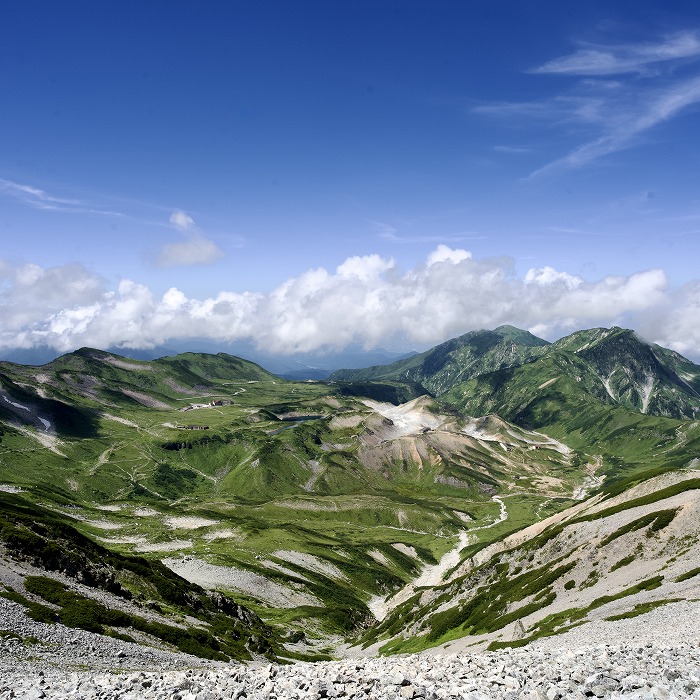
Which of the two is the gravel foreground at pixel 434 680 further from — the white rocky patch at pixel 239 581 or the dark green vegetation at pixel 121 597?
the white rocky patch at pixel 239 581

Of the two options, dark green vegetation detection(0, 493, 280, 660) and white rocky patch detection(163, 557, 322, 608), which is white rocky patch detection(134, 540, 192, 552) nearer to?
white rocky patch detection(163, 557, 322, 608)

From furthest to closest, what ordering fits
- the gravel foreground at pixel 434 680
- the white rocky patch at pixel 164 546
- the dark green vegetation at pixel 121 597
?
the white rocky patch at pixel 164 546, the dark green vegetation at pixel 121 597, the gravel foreground at pixel 434 680

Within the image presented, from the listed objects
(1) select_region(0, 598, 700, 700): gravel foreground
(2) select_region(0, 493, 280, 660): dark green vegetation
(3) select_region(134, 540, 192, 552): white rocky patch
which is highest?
(1) select_region(0, 598, 700, 700): gravel foreground

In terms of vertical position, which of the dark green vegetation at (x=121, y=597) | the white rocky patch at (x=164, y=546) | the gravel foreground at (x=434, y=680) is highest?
→ the gravel foreground at (x=434, y=680)

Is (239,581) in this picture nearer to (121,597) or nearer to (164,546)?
(164,546)

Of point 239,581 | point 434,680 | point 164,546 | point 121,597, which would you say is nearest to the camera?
point 434,680

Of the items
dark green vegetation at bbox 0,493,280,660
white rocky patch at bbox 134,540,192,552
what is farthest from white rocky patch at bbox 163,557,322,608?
dark green vegetation at bbox 0,493,280,660

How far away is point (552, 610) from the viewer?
254 feet

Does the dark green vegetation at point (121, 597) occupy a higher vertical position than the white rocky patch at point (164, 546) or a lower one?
higher

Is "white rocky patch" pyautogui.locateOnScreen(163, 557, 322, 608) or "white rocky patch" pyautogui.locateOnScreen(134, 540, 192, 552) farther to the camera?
"white rocky patch" pyautogui.locateOnScreen(134, 540, 192, 552)

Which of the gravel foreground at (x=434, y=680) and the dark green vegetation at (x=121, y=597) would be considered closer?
the gravel foreground at (x=434, y=680)

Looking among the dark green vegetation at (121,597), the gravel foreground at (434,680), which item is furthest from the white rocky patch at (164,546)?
the gravel foreground at (434,680)

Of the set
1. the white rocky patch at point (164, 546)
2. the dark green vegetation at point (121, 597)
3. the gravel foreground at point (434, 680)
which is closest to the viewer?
the gravel foreground at point (434, 680)

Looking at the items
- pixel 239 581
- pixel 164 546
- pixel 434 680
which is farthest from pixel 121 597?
pixel 164 546
